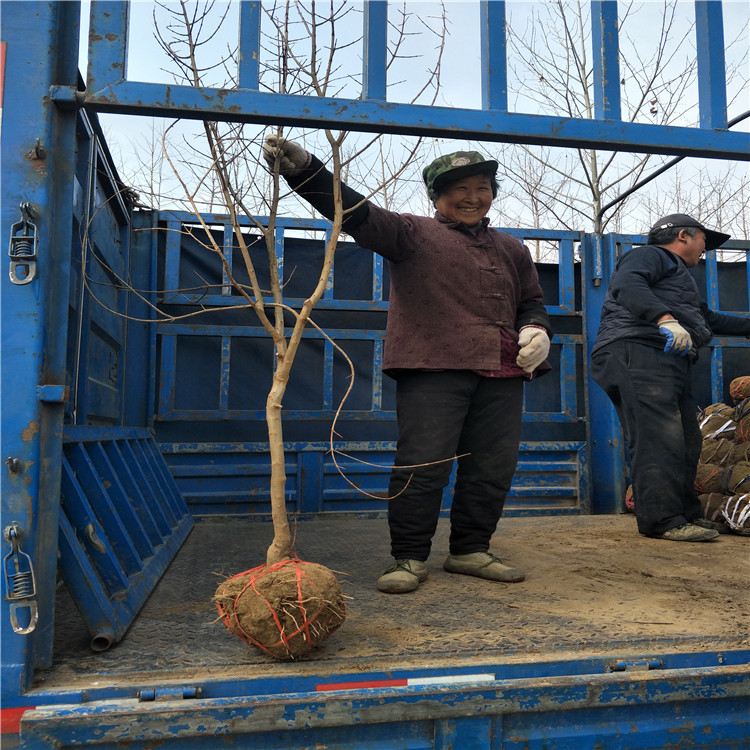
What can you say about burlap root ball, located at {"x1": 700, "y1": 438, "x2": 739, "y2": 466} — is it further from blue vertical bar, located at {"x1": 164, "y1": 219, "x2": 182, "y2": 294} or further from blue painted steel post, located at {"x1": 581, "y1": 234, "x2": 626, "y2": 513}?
blue vertical bar, located at {"x1": 164, "y1": 219, "x2": 182, "y2": 294}

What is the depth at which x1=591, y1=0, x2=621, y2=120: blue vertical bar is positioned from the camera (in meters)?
1.78

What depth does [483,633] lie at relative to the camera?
166 centimetres

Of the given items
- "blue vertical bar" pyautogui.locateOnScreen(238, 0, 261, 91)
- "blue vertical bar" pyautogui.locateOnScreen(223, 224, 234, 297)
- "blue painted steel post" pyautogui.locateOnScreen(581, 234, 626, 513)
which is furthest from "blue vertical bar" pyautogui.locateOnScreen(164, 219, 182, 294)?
"blue painted steel post" pyautogui.locateOnScreen(581, 234, 626, 513)

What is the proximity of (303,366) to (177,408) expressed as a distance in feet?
2.73

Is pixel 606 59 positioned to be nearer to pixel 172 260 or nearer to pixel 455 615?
pixel 455 615

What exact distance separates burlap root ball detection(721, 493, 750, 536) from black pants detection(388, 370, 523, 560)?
5.33 feet

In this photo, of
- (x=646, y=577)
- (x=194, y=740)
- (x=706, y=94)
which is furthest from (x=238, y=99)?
(x=646, y=577)

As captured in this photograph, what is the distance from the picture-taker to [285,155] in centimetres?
189

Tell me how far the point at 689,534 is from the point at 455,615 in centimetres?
183

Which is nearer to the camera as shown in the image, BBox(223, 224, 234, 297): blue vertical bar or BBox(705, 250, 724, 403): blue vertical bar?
BBox(223, 224, 234, 297): blue vertical bar

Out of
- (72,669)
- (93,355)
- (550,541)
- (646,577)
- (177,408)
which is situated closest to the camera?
(72,669)

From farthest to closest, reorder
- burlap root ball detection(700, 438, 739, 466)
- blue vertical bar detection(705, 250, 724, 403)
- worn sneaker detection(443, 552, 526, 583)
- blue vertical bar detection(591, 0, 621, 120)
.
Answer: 1. blue vertical bar detection(705, 250, 724, 403)
2. burlap root ball detection(700, 438, 739, 466)
3. worn sneaker detection(443, 552, 526, 583)
4. blue vertical bar detection(591, 0, 621, 120)

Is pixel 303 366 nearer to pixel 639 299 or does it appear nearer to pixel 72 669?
pixel 639 299

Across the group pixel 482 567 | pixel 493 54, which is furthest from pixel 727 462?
pixel 493 54
